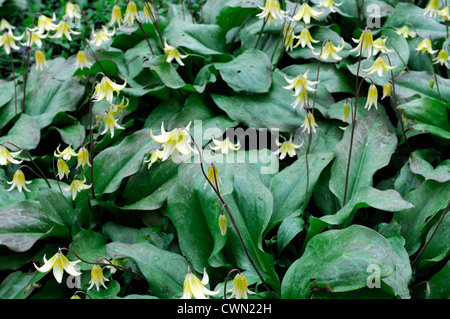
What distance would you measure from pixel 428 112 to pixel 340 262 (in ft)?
4.47

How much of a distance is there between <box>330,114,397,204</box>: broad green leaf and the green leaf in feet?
2.08

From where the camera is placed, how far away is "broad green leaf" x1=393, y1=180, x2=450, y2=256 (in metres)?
2.34

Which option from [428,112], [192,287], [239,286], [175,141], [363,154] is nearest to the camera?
[192,287]

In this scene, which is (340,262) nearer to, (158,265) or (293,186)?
(293,186)

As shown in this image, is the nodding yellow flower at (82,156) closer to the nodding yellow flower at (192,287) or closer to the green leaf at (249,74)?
the green leaf at (249,74)

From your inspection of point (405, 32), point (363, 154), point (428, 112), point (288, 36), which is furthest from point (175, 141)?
point (405, 32)

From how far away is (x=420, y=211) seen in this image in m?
2.45

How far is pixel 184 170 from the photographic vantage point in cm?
249

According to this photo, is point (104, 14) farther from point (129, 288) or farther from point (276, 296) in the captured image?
point (276, 296)

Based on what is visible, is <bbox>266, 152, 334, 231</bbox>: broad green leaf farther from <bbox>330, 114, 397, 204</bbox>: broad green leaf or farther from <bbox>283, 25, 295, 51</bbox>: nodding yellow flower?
<bbox>283, 25, 295, 51</bbox>: nodding yellow flower

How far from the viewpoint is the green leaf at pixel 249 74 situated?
308cm
